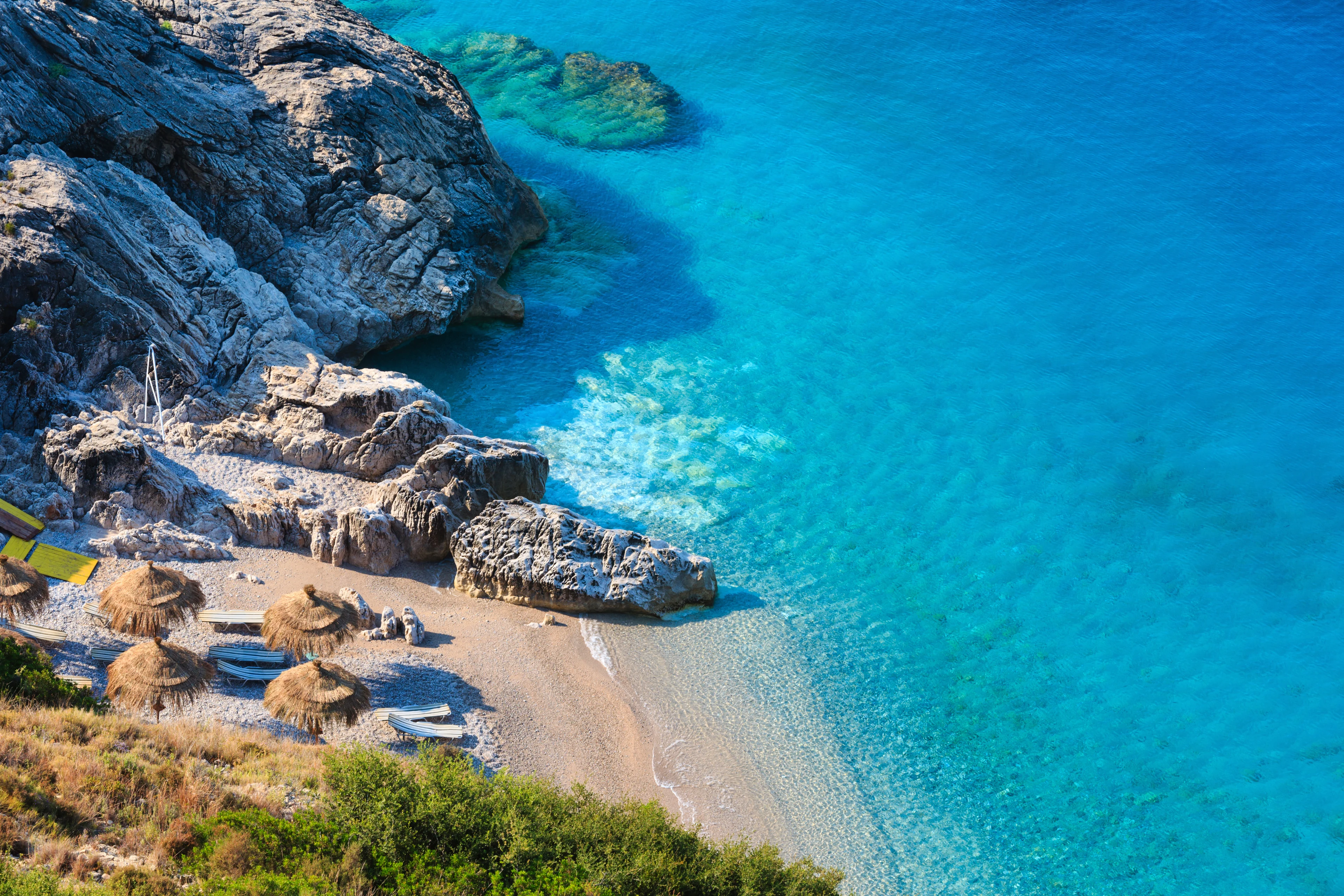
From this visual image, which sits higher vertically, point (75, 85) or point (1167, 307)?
point (75, 85)

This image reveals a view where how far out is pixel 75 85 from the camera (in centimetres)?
2756

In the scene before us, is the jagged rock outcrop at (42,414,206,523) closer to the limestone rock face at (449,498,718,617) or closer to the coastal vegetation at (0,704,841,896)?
the limestone rock face at (449,498,718,617)

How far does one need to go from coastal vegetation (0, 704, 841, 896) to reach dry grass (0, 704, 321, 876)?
0.03 meters

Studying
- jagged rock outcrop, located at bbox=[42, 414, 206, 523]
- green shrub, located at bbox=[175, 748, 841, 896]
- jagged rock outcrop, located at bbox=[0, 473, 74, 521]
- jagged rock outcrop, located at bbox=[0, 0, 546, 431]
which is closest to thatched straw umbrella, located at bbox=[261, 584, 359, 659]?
green shrub, located at bbox=[175, 748, 841, 896]

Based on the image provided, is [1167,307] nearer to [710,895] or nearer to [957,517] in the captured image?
[957,517]

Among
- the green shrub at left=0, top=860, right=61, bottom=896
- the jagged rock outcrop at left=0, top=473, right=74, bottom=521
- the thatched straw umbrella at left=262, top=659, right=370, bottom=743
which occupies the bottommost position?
the thatched straw umbrella at left=262, top=659, right=370, bottom=743

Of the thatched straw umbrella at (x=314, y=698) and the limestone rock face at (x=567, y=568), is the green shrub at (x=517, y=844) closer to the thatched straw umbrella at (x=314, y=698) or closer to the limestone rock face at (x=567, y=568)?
the thatched straw umbrella at (x=314, y=698)

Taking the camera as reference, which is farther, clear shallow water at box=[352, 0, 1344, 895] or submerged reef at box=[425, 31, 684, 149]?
submerged reef at box=[425, 31, 684, 149]

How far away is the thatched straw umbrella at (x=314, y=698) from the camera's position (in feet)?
58.0

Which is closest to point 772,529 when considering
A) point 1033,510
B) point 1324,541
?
point 1033,510

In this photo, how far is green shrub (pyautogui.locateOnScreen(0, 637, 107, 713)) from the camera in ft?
54.5

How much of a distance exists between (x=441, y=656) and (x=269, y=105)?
2039 centimetres

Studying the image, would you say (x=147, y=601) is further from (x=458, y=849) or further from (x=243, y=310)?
(x=243, y=310)

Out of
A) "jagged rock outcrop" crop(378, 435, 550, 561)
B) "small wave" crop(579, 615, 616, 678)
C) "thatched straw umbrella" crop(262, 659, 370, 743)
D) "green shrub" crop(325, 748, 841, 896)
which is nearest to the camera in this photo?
"green shrub" crop(325, 748, 841, 896)
